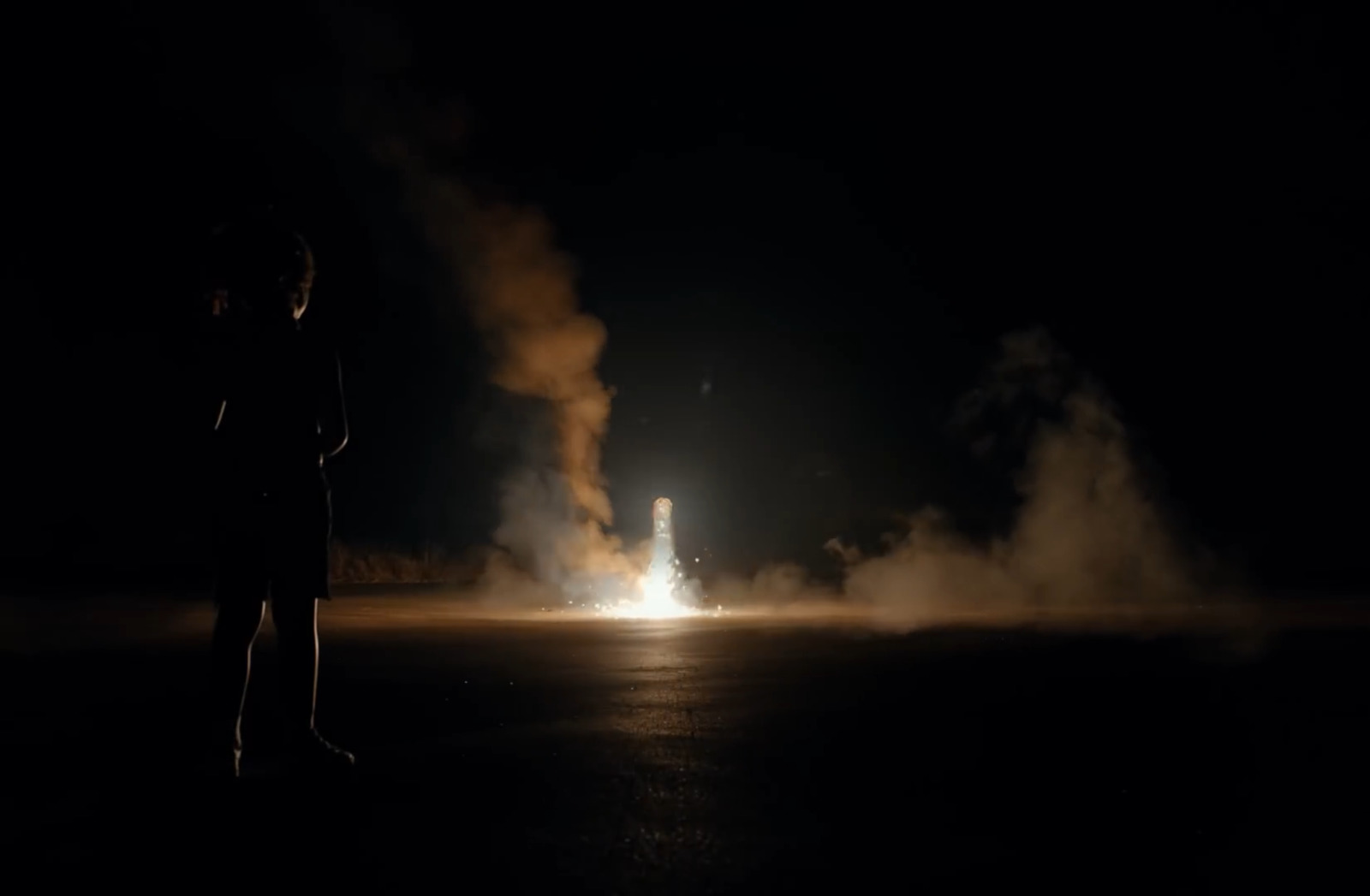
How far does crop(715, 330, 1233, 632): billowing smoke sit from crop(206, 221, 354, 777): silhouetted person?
14173 millimetres

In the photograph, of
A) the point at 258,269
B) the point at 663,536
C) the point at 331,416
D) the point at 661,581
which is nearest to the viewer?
the point at 258,269

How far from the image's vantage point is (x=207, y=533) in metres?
5.30

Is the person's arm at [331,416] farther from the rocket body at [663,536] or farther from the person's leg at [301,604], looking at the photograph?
the rocket body at [663,536]

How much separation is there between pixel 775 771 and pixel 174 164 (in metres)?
23.7

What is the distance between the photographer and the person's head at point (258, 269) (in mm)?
5312

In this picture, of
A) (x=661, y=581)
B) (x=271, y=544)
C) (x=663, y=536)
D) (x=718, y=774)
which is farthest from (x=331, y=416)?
(x=663, y=536)

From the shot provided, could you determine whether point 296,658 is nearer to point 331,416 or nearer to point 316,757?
point 316,757

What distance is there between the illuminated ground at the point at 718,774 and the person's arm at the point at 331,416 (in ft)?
4.38

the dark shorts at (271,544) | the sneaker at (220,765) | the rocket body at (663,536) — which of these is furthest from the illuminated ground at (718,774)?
the rocket body at (663,536)

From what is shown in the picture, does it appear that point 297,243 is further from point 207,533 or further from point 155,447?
point 155,447

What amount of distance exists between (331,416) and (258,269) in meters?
0.64

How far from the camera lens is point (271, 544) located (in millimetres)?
5293

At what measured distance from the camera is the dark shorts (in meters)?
5.25

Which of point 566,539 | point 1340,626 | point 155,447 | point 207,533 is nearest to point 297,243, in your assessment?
point 207,533
